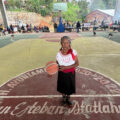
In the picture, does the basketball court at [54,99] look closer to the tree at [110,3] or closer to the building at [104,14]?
the building at [104,14]

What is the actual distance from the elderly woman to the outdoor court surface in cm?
54

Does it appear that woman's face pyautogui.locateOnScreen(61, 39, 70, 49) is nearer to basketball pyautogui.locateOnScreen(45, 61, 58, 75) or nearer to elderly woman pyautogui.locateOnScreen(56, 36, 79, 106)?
elderly woman pyautogui.locateOnScreen(56, 36, 79, 106)

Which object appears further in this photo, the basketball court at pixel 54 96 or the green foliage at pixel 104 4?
the green foliage at pixel 104 4

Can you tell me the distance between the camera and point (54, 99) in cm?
358

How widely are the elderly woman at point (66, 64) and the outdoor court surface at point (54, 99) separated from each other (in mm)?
542

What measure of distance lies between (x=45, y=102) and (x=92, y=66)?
318 cm

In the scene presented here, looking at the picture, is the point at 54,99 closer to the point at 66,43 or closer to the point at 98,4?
the point at 66,43

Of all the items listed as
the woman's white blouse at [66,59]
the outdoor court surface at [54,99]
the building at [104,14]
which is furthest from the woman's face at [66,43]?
the building at [104,14]

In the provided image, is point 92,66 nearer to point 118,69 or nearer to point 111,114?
point 118,69

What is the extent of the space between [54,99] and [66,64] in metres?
1.18

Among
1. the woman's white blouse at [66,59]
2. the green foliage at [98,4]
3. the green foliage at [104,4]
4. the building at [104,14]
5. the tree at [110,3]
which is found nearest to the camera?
the woman's white blouse at [66,59]

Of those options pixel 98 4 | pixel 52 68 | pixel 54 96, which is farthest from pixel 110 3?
pixel 52 68

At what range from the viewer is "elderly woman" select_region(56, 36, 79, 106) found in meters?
2.90

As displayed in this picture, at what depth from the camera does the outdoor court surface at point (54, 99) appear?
9.84ft
